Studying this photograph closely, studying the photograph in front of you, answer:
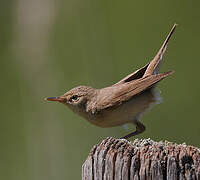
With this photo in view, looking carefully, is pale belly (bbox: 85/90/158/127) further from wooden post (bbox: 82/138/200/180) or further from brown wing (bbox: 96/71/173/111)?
wooden post (bbox: 82/138/200/180)

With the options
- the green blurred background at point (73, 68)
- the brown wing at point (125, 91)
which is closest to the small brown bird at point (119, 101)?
the brown wing at point (125, 91)

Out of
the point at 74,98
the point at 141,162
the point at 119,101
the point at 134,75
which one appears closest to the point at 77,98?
the point at 74,98

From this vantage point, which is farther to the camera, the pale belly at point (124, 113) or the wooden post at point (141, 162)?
the pale belly at point (124, 113)

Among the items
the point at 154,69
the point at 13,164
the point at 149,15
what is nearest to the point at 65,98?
the point at 154,69

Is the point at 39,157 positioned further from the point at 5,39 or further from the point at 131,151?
the point at 131,151

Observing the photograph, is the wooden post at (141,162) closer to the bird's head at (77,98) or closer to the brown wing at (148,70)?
the bird's head at (77,98)

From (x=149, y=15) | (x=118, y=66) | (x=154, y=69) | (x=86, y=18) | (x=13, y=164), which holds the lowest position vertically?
(x=13, y=164)

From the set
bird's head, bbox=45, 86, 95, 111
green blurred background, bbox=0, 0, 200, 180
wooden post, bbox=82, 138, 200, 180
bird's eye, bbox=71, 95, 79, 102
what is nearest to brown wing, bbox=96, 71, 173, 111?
bird's head, bbox=45, 86, 95, 111
